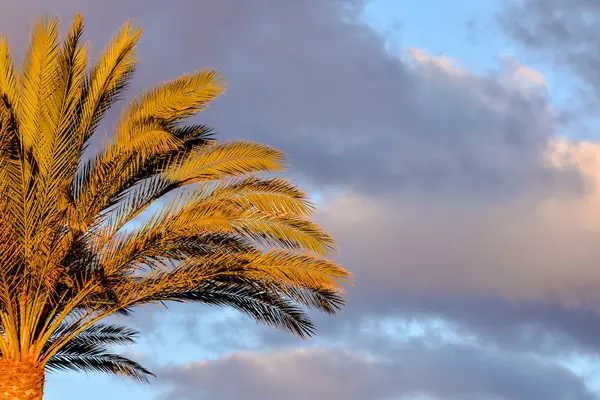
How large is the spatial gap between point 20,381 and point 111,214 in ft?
10.1

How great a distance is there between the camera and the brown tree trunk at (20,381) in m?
14.6

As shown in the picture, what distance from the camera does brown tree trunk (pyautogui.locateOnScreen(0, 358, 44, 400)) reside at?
14617 mm

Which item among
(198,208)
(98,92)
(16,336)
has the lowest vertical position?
(16,336)

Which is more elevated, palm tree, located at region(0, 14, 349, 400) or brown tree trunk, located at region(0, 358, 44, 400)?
palm tree, located at region(0, 14, 349, 400)

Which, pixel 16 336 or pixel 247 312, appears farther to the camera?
pixel 247 312

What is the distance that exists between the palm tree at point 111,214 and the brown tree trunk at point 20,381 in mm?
20

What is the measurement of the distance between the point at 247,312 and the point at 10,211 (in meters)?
4.48

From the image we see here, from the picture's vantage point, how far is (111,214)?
15.1 metres

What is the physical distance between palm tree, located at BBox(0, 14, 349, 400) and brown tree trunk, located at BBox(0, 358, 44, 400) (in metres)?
0.02

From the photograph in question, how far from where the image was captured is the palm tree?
1462 centimetres

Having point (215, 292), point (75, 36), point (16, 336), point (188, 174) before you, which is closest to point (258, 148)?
point (188, 174)

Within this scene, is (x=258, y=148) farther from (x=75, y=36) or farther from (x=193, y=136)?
(x=75, y=36)

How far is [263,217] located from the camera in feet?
49.1

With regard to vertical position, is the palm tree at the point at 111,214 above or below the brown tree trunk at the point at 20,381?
above
